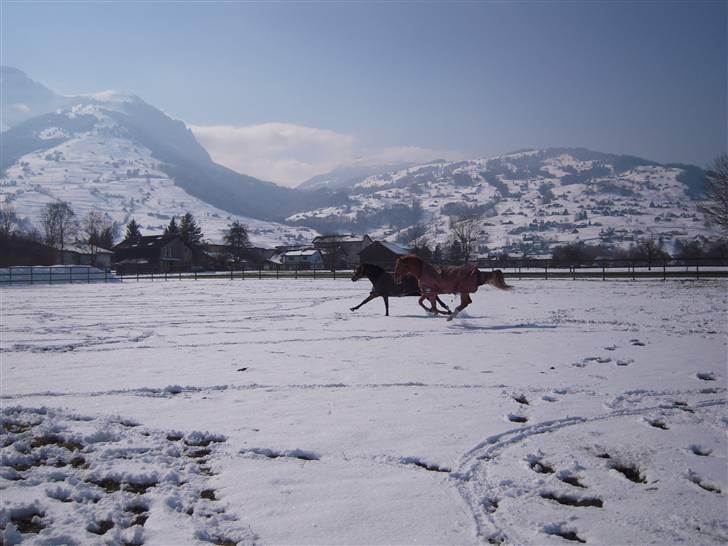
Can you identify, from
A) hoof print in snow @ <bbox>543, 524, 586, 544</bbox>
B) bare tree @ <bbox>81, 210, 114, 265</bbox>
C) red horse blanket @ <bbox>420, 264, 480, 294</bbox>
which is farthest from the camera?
bare tree @ <bbox>81, 210, 114, 265</bbox>

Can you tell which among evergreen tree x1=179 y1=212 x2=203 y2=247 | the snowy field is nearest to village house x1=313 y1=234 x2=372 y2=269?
evergreen tree x1=179 y1=212 x2=203 y2=247

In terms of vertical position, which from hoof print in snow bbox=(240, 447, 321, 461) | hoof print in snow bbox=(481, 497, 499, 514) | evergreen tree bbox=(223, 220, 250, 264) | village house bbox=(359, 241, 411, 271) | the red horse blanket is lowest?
hoof print in snow bbox=(481, 497, 499, 514)

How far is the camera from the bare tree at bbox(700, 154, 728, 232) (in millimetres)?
29312

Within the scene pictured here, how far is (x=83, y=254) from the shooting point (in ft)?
276

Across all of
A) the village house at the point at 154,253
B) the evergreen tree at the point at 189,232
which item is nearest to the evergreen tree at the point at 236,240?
the evergreen tree at the point at 189,232

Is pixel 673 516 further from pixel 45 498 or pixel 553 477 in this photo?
pixel 45 498

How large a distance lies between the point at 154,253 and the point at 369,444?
90300 millimetres

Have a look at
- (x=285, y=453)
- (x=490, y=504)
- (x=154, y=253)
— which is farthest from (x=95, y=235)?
(x=490, y=504)

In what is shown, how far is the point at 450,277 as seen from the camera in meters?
12.1

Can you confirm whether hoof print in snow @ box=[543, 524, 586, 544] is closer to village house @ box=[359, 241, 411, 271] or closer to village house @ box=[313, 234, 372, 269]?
village house @ box=[359, 241, 411, 271]

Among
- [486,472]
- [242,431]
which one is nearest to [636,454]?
[486,472]

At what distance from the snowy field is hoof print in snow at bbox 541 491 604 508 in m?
0.02

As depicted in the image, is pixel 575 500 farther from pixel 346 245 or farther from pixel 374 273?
pixel 346 245

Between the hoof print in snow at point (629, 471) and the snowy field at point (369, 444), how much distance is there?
0.03 metres
